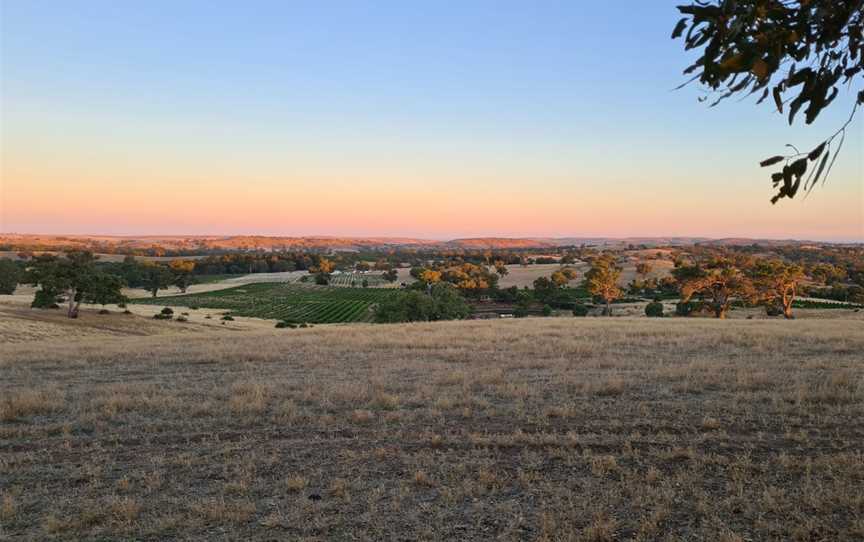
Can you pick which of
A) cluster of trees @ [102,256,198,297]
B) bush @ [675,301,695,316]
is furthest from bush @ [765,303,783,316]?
cluster of trees @ [102,256,198,297]

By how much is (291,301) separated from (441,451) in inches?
3595

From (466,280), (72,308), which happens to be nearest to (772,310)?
(466,280)

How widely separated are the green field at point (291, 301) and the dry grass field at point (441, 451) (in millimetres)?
58704

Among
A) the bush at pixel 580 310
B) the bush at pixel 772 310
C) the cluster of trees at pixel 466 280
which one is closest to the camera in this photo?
the bush at pixel 772 310

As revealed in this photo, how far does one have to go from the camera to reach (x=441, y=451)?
6543 millimetres

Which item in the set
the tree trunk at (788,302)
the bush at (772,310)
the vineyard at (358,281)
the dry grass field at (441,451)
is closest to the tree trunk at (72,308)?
the dry grass field at (441,451)

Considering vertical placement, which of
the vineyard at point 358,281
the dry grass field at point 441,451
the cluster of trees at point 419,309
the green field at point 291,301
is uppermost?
the dry grass field at point 441,451

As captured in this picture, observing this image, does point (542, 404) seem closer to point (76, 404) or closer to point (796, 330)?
point (76, 404)

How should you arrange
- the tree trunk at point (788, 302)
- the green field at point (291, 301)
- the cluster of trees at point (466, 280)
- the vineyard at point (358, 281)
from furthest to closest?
the vineyard at point (358, 281), the cluster of trees at point (466, 280), the green field at point (291, 301), the tree trunk at point (788, 302)

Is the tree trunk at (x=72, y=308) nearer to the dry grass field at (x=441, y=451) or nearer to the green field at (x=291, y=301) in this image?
the green field at (x=291, y=301)

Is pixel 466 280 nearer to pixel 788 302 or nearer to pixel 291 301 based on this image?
pixel 291 301

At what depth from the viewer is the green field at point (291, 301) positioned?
7475cm

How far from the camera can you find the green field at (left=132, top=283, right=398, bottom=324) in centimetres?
7475

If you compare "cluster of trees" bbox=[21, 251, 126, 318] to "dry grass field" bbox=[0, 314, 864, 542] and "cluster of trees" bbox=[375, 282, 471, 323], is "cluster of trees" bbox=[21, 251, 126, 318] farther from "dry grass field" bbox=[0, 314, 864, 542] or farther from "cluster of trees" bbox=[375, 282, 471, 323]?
"dry grass field" bbox=[0, 314, 864, 542]
